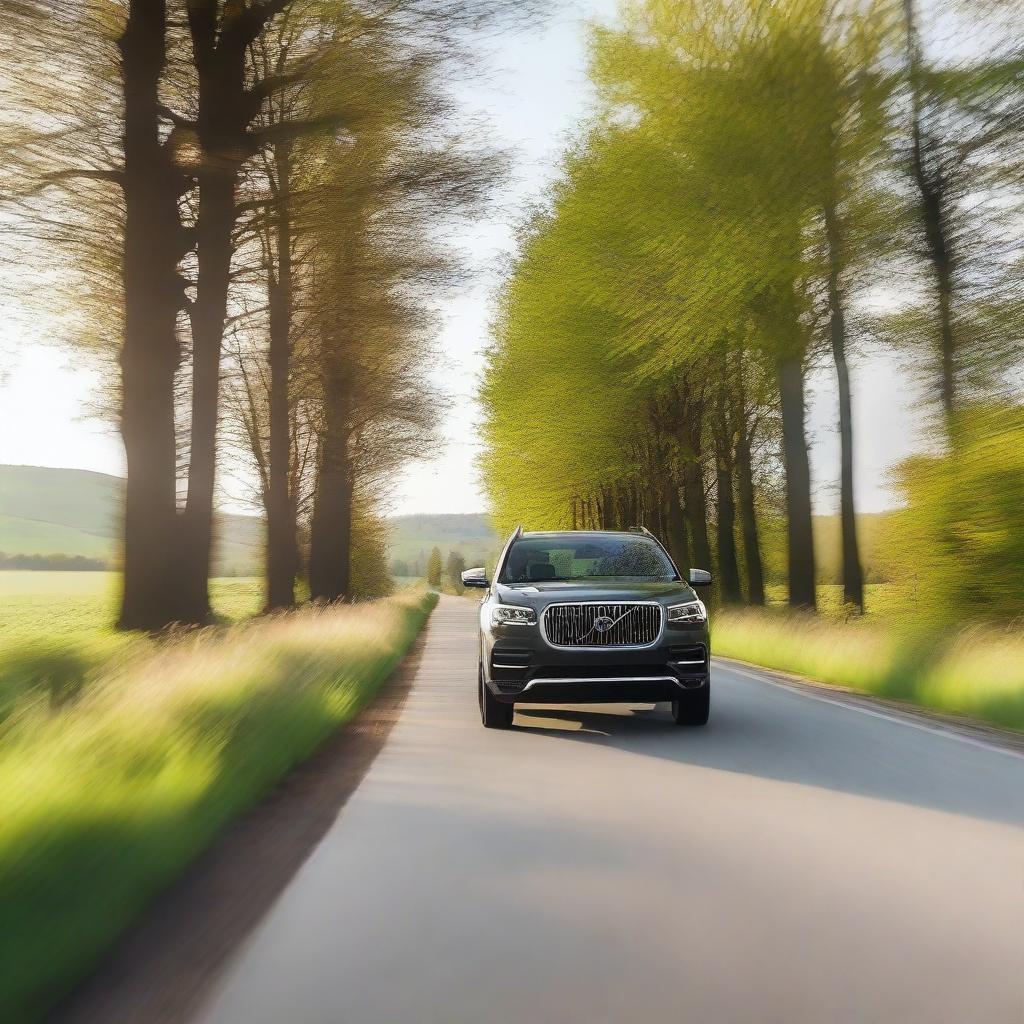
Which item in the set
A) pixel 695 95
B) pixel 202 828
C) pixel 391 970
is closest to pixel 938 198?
pixel 695 95

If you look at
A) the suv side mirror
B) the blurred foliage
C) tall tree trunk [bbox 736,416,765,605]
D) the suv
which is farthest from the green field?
the suv

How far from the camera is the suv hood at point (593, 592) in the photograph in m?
10.9

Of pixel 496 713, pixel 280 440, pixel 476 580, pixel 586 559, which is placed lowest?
pixel 496 713

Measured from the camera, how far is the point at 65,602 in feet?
158

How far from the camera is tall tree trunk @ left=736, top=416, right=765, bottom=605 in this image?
96.4ft

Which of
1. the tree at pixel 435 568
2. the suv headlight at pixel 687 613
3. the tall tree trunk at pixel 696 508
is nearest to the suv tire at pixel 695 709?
the suv headlight at pixel 687 613

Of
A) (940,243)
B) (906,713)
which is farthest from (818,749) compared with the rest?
(940,243)

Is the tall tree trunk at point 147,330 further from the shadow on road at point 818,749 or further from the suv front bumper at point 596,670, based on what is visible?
the suv front bumper at point 596,670

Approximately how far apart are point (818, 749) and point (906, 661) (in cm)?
632

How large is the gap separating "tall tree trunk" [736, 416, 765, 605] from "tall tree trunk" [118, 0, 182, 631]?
17449 millimetres

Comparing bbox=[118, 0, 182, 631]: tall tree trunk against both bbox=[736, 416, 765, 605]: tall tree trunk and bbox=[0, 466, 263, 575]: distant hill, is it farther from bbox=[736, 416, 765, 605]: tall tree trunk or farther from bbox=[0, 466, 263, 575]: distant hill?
bbox=[0, 466, 263, 575]: distant hill

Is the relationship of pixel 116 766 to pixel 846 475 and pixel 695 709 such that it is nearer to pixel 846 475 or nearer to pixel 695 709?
pixel 695 709

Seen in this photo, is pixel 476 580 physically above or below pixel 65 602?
above

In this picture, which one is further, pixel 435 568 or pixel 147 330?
pixel 435 568
